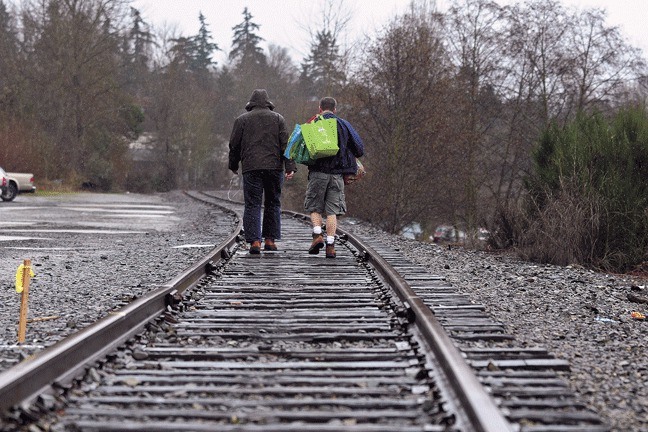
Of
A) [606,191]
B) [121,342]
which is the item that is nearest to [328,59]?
[606,191]

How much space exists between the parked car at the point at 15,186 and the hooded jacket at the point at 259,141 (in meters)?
20.1

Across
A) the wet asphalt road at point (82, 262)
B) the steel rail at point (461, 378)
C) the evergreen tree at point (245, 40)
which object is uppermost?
the evergreen tree at point (245, 40)

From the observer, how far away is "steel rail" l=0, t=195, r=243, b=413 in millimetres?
3053

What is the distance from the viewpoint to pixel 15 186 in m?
27.9

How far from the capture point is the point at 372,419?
2.99 m

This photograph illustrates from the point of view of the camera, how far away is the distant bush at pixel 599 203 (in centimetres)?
985

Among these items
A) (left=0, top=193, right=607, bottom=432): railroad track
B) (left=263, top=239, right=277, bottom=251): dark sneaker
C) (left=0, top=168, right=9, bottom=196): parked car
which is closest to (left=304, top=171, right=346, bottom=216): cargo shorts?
(left=263, top=239, right=277, bottom=251): dark sneaker

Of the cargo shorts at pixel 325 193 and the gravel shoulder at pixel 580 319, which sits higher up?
the cargo shorts at pixel 325 193

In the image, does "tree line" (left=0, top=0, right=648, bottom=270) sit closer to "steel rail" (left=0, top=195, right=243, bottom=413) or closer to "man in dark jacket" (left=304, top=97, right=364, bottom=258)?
"man in dark jacket" (left=304, top=97, right=364, bottom=258)

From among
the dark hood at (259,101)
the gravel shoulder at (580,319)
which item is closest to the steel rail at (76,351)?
the gravel shoulder at (580,319)

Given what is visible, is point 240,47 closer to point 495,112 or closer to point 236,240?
point 495,112

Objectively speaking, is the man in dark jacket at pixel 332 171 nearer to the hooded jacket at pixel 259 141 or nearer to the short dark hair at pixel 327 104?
the short dark hair at pixel 327 104

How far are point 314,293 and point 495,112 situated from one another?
24.9 meters

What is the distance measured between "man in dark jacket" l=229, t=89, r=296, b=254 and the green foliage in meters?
3.60
